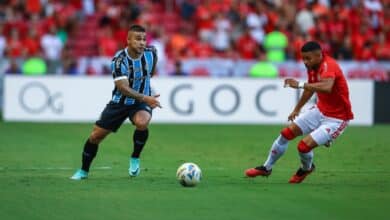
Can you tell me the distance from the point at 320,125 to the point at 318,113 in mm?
165

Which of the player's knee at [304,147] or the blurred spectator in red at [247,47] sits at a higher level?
the blurred spectator in red at [247,47]

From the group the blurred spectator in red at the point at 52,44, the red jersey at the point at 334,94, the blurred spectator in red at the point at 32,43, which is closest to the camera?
the red jersey at the point at 334,94

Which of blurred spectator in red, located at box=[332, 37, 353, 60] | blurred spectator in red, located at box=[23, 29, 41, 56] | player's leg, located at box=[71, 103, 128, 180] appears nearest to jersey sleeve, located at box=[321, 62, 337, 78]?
player's leg, located at box=[71, 103, 128, 180]

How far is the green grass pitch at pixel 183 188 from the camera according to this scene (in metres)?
9.67

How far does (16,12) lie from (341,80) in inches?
687

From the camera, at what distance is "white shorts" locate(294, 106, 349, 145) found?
12.3m

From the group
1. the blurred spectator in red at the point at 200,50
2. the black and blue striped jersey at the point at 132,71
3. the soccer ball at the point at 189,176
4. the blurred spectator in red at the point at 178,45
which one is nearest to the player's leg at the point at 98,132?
the black and blue striped jersey at the point at 132,71

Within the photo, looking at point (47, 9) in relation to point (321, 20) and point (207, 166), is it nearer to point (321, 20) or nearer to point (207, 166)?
point (321, 20)

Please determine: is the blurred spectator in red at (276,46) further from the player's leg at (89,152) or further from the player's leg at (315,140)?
the player's leg at (89,152)

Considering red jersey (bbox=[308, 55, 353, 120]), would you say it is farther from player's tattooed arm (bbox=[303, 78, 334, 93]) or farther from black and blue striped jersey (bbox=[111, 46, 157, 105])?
black and blue striped jersey (bbox=[111, 46, 157, 105])

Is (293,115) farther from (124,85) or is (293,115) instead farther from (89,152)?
(89,152)

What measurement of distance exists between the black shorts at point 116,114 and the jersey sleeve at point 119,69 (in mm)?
430

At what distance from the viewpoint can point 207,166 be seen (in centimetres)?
1481

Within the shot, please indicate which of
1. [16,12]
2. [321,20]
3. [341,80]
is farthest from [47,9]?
[341,80]
